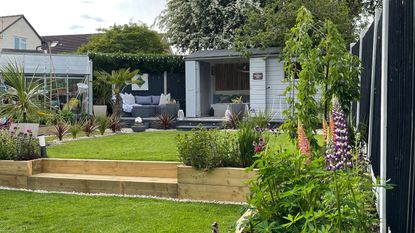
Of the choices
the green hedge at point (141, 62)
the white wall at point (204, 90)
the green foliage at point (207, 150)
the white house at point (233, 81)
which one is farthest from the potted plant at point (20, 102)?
the green hedge at point (141, 62)

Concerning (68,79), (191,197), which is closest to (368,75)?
(191,197)

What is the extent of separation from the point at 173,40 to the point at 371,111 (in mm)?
19328

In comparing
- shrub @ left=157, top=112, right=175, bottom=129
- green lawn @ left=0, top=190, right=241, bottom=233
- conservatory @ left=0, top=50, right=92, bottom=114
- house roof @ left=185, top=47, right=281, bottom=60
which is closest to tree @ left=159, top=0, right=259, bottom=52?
house roof @ left=185, top=47, right=281, bottom=60

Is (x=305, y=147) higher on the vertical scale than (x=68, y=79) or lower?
lower

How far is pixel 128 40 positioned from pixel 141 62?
11.8 metres

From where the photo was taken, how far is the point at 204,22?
2220 cm

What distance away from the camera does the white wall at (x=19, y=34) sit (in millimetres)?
34216

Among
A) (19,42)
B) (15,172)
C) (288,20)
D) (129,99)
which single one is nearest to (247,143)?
(15,172)

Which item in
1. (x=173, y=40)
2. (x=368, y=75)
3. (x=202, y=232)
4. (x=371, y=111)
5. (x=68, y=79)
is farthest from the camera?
(x=173, y=40)

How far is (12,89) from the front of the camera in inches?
401

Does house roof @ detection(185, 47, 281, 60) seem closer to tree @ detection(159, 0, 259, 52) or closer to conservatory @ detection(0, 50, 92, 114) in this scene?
conservatory @ detection(0, 50, 92, 114)

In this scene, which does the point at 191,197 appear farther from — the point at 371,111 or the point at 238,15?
the point at 238,15

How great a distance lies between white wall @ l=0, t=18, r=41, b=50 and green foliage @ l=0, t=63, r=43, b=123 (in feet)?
86.7

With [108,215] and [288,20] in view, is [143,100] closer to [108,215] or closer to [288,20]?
[288,20]
